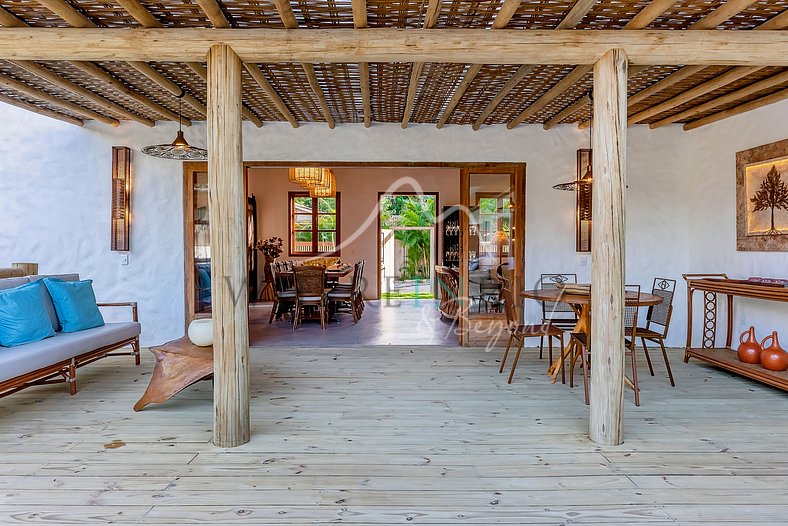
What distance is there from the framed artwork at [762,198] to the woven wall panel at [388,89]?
12.5ft

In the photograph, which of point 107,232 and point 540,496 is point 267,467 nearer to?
point 540,496

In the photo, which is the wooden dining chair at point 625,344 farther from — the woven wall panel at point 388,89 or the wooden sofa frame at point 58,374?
the wooden sofa frame at point 58,374

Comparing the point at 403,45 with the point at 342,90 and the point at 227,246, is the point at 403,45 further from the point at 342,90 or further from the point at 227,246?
the point at 227,246

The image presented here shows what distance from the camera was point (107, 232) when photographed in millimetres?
5395

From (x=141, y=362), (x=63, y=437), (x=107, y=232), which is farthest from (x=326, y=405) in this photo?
(x=107, y=232)

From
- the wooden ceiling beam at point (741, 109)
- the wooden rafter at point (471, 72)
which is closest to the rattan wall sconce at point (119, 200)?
the wooden rafter at point (471, 72)

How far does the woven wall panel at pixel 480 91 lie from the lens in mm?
3902

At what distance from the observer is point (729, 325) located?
Answer: 15.8 ft

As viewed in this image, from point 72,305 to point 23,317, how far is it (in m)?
0.53


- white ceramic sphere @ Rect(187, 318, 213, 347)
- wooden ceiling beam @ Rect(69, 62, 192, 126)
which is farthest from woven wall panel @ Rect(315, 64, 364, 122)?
white ceramic sphere @ Rect(187, 318, 213, 347)

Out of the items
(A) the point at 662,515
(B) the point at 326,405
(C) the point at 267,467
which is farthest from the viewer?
(B) the point at 326,405

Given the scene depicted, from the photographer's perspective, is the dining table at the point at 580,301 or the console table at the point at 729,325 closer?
the dining table at the point at 580,301

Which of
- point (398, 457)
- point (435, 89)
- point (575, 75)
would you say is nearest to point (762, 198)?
point (575, 75)

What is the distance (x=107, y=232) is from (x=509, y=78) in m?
5.03
